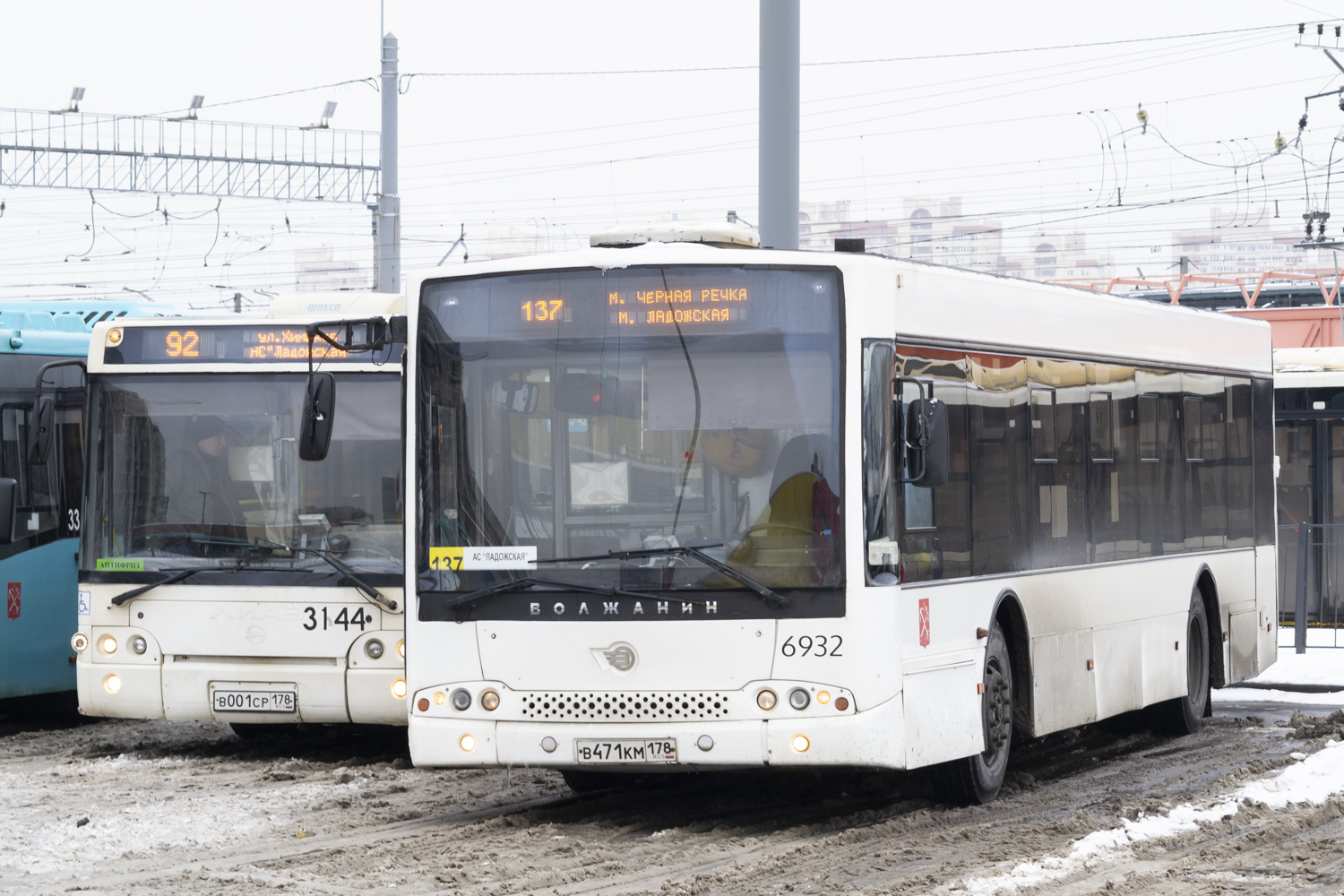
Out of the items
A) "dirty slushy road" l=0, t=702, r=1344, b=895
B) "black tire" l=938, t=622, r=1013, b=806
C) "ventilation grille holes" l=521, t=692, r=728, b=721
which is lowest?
"dirty slushy road" l=0, t=702, r=1344, b=895

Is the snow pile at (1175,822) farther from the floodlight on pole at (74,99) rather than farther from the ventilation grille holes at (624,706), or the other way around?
the floodlight on pole at (74,99)

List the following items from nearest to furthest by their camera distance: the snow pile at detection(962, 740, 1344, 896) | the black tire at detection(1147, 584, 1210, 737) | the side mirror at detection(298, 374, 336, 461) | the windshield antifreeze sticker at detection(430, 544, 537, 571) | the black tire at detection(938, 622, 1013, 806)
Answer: the snow pile at detection(962, 740, 1344, 896)
the windshield antifreeze sticker at detection(430, 544, 537, 571)
the side mirror at detection(298, 374, 336, 461)
the black tire at detection(938, 622, 1013, 806)
the black tire at detection(1147, 584, 1210, 737)

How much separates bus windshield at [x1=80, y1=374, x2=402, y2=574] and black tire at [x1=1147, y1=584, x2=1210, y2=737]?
5.49 metres

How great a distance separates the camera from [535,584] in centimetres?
895

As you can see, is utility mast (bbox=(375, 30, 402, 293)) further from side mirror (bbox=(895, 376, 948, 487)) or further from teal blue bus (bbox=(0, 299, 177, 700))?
side mirror (bbox=(895, 376, 948, 487))

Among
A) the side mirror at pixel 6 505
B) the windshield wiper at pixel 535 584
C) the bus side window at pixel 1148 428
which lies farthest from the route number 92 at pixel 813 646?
the side mirror at pixel 6 505

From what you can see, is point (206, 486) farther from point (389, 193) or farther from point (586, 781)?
point (389, 193)

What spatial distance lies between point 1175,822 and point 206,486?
6436 millimetres

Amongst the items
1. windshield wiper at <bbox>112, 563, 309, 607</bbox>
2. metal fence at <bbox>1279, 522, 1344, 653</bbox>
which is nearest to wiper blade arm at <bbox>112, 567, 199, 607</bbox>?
windshield wiper at <bbox>112, 563, 309, 607</bbox>

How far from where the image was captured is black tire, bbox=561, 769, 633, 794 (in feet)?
34.1

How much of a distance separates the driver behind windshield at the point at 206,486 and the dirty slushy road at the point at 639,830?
155cm

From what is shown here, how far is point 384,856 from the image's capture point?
8.52 m

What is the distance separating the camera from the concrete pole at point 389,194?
915 inches

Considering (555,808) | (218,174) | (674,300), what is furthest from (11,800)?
(218,174)
